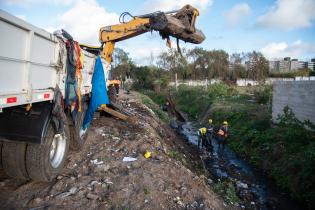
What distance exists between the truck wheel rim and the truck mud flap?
96 cm

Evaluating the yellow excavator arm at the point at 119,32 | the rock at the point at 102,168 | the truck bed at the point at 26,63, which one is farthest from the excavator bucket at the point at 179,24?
the rock at the point at 102,168

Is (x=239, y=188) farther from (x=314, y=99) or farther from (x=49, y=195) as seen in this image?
(x=49, y=195)

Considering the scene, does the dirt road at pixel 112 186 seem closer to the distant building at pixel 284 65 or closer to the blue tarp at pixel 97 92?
the blue tarp at pixel 97 92

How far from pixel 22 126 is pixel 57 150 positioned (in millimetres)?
1368

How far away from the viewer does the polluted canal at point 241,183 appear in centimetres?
814

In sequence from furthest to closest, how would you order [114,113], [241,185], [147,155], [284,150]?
[284,150] < [114,113] < [241,185] < [147,155]

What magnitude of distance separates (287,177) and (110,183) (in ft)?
19.9

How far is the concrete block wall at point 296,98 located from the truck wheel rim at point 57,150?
903cm

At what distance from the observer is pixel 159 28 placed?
26.7ft

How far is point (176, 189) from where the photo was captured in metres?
5.99

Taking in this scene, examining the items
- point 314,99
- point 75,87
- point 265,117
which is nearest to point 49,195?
point 75,87

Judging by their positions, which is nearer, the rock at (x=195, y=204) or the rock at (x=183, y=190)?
the rock at (x=195, y=204)

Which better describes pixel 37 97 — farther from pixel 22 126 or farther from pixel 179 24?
pixel 179 24

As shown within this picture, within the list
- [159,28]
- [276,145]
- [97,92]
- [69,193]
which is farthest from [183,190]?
[276,145]
